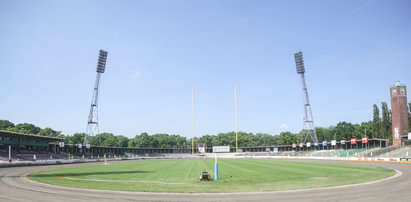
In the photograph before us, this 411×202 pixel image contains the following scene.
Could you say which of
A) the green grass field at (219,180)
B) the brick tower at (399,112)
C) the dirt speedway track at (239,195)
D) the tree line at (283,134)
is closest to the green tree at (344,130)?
the tree line at (283,134)

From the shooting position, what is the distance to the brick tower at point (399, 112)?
76.1 m

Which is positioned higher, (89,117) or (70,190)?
(89,117)

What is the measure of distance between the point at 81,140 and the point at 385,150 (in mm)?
169071

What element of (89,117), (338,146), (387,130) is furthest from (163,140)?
(387,130)

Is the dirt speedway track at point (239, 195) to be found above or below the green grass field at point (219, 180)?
above

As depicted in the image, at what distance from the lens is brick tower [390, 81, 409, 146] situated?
76.1 meters

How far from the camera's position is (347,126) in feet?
547

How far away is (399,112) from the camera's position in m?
76.4

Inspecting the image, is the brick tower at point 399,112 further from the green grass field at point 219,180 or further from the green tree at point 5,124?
the green tree at point 5,124

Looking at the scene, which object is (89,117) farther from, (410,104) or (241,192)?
(410,104)

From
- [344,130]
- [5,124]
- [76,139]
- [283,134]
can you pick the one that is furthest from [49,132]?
[344,130]

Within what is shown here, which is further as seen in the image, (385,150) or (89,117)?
(89,117)

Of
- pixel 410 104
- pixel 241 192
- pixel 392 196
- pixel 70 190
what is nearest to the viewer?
pixel 392 196

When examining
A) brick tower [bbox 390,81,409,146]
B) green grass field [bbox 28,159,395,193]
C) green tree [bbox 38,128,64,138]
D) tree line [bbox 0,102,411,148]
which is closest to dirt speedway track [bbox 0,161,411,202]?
green grass field [bbox 28,159,395,193]
